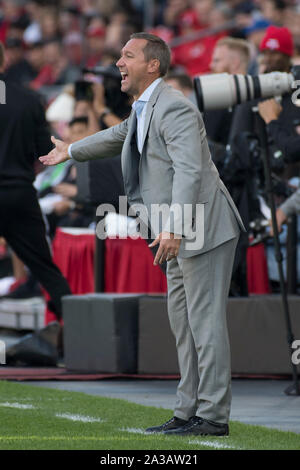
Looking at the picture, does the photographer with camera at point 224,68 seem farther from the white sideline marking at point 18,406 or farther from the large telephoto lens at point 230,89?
the white sideline marking at point 18,406

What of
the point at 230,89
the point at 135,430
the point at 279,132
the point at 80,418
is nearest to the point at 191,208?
the point at 135,430

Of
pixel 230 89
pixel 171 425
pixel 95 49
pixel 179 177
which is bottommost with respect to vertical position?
pixel 171 425

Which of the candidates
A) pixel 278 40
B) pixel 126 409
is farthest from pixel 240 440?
pixel 278 40

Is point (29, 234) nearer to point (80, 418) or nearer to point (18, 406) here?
point (18, 406)

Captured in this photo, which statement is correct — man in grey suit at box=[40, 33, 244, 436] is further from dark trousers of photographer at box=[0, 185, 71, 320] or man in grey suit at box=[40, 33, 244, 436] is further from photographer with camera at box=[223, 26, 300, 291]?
dark trousers of photographer at box=[0, 185, 71, 320]

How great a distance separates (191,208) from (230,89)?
1.81 meters

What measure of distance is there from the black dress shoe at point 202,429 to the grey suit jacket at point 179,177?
0.81 metres

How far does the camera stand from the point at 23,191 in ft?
30.4

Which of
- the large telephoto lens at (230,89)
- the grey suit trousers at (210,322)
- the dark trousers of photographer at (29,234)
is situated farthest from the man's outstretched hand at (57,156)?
the dark trousers of photographer at (29,234)

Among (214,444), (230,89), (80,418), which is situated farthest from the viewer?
(230,89)

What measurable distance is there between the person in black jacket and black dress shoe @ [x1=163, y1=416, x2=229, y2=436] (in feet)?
12.3

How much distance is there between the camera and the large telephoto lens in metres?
7.00

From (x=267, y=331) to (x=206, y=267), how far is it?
9.71 feet
